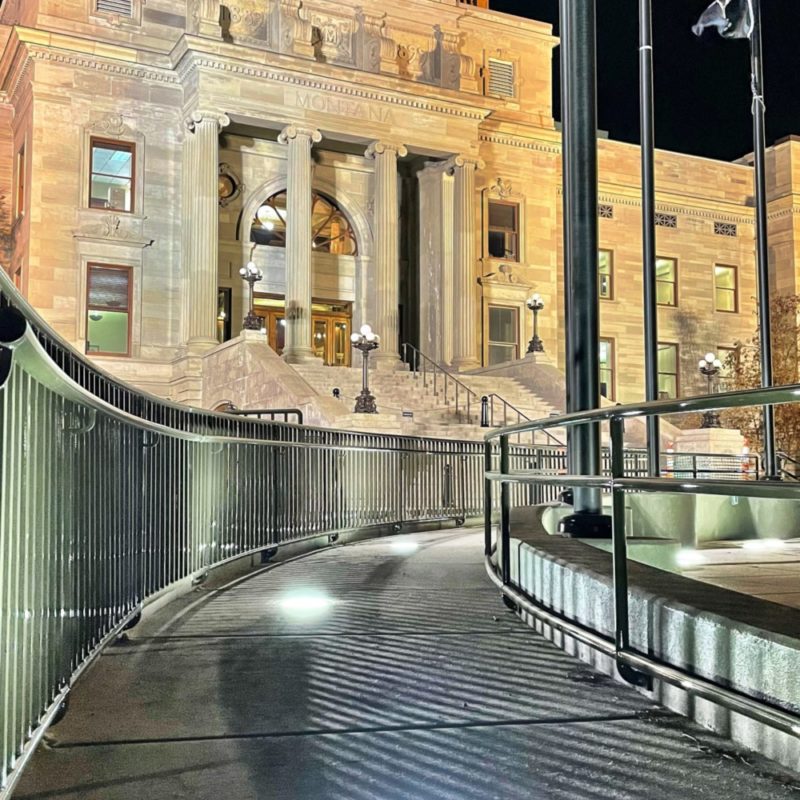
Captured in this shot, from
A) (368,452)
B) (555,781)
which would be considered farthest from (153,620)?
(368,452)

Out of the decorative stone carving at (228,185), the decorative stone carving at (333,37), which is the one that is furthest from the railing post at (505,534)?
the decorative stone carving at (333,37)

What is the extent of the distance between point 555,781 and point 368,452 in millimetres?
10445

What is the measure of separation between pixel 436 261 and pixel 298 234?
6.18m

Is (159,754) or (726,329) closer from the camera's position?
(159,754)

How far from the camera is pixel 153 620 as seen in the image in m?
6.71

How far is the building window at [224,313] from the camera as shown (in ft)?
113

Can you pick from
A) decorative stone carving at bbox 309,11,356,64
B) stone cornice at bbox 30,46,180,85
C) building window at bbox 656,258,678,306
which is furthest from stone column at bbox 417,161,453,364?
building window at bbox 656,258,678,306

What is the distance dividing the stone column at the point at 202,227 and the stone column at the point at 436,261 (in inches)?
339

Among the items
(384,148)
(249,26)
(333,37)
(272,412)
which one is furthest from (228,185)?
(272,412)

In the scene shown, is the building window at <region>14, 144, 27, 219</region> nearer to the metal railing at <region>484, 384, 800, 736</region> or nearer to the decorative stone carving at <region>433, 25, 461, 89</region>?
the decorative stone carving at <region>433, 25, 461, 89</region>

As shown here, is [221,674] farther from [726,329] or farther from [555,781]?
[726,329]

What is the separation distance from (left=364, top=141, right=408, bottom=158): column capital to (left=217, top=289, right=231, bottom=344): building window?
7.24 metres

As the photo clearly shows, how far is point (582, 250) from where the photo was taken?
736 centimetres

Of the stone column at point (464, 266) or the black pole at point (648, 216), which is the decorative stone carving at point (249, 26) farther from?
the black pole at point (648, 216)
